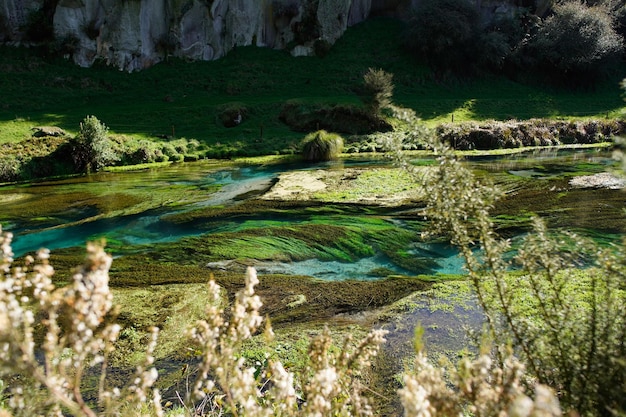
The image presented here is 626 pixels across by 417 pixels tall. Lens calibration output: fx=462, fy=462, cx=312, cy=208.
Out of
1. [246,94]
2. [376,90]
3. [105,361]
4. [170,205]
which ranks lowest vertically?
[170,205]

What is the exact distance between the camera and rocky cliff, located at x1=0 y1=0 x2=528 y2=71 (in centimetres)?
3709

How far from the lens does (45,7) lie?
3791cm

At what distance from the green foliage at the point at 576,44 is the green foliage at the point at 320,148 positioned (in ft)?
101

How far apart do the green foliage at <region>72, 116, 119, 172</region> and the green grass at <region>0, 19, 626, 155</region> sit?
3925 millimetres

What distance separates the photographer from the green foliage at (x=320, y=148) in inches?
961

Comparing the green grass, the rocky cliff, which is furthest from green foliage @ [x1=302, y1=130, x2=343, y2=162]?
the rocky cliff

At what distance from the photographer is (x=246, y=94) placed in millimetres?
37719

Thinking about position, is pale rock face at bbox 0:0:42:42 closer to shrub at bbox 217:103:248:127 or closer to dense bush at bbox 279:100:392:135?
shrub at bbox 217:103:248:127

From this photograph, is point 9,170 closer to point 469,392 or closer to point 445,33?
point 469,392

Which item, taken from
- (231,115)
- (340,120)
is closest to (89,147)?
(231,115)

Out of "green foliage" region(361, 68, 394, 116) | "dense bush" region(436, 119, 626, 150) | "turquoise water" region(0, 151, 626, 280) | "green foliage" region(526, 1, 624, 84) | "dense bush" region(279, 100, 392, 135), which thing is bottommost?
"turquoise water" region(0, 151, 626, 280)

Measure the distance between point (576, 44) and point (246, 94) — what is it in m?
31.1

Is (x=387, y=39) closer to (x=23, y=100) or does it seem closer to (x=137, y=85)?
(x=137, y=85)

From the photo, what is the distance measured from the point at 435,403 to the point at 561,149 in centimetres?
2930
